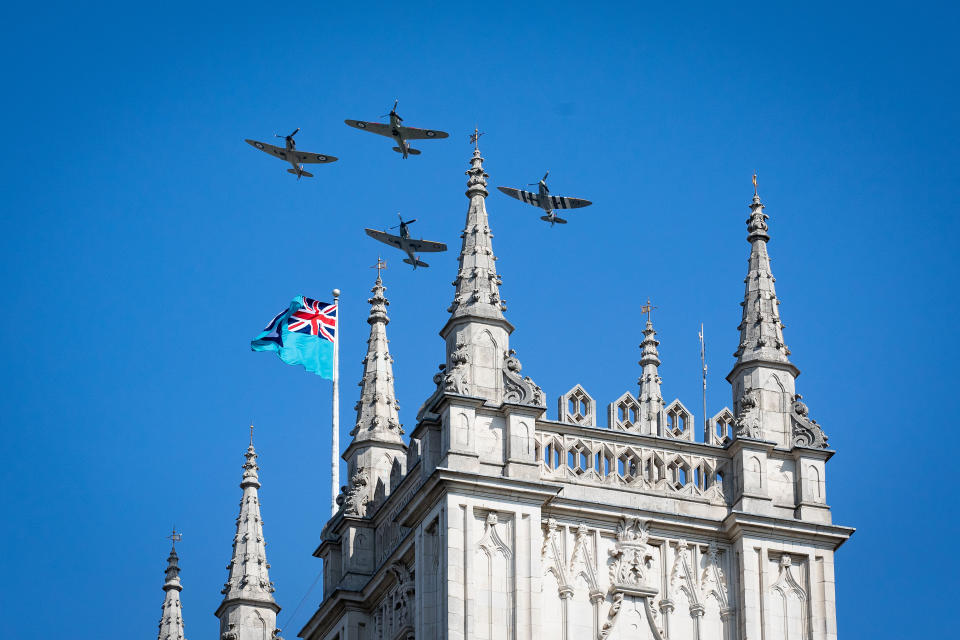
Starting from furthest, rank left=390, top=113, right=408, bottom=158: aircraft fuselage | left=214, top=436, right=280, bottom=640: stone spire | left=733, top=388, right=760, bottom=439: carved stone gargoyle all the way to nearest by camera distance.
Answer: left=390, top=113, right=408, bottom=158: aircraft fuselage, left=214, top=436, right=280, bottom=640: stone spire, left=733, top=388, right=760, bottom=439: carved stone gargoyle

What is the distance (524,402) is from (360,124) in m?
23.0

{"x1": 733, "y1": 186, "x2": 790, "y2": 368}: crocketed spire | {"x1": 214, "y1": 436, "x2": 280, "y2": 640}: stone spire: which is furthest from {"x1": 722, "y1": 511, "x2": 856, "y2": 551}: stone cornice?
{"x1": 214, "y1": 436, "x2": 280, "y2": 640}: stone spire

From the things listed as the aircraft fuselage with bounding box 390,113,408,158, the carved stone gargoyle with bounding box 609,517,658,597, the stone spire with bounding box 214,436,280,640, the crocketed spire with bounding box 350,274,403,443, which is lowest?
the carved stone gargoyle with bounding box 609,517,658,597

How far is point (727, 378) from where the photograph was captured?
6062 cm

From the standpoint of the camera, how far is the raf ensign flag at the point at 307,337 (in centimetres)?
7338

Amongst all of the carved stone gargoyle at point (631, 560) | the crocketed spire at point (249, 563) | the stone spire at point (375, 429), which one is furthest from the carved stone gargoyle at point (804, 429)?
the crocketed spire at point (249, 563)

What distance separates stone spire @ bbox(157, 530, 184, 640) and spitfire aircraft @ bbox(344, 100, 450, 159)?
46.9 ft

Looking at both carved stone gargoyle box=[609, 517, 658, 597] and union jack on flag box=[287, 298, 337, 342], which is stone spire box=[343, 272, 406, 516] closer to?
carved stone gargoyle box=[609, 517, 658, 597]

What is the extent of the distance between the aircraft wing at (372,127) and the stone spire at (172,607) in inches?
568

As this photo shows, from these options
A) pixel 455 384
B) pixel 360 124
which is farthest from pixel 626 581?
pixel 360 124

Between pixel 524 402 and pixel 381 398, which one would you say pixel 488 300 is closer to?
pixel 524 402

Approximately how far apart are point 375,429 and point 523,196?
770cm

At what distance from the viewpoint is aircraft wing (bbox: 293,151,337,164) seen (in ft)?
274

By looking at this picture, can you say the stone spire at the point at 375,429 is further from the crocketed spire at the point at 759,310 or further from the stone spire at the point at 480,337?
the crocketed spire at the point at 759,310
